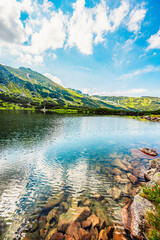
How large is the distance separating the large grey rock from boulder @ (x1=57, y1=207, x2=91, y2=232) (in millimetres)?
4017

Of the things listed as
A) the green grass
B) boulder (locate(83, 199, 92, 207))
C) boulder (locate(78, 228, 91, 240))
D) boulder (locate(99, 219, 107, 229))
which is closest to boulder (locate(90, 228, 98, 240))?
boulder (locate(78, 228, 91, 240))

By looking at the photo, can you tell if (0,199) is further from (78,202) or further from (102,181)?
(102,181)

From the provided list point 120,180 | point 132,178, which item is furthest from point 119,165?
point 120,180

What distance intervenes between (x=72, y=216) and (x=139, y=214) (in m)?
5.98

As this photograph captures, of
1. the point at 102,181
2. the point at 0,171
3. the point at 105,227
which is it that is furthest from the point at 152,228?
the point at 0,171

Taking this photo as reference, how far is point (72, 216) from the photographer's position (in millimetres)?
10477

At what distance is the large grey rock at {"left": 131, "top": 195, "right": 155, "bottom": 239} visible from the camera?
877 centimetres

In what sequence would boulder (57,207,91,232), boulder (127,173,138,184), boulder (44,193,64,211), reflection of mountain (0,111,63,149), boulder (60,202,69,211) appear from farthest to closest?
reflection of mountain (0,111,63,149), boulder (127,173,138,184), boulder (44,193,64,211), boulder (60,202,69,211), boulder (57,207,91,232)

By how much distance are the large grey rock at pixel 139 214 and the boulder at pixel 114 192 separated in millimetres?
3091

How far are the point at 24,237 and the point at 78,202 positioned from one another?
555 centimetres

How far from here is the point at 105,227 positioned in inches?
382

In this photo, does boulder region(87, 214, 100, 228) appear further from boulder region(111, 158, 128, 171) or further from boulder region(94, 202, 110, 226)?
boulder region(111, 158, 128, 171)

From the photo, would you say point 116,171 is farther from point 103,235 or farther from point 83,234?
point 83,234

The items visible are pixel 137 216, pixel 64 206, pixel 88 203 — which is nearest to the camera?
pixel 137 216
